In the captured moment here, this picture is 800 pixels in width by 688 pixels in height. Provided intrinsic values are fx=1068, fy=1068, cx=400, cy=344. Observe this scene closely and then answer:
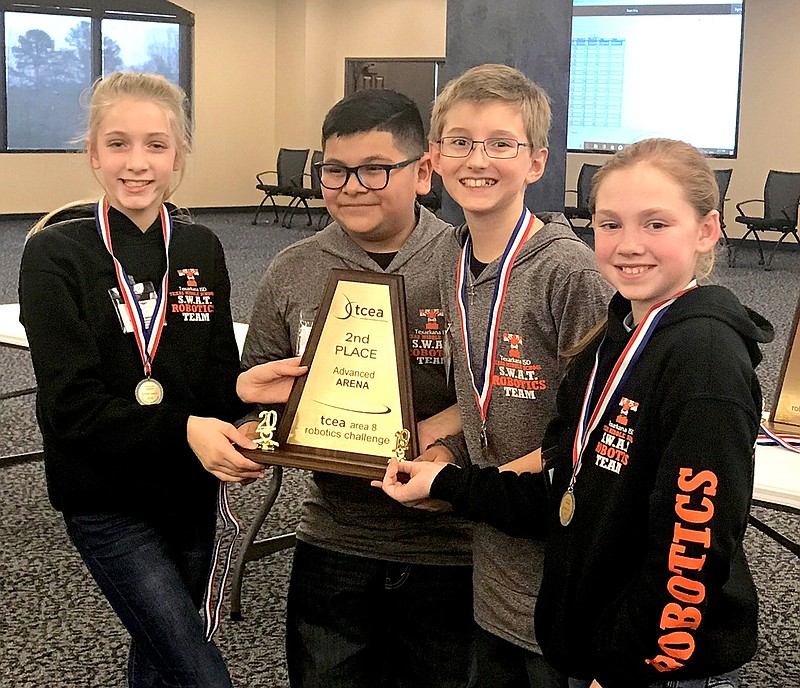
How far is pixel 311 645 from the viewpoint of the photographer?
2064mm

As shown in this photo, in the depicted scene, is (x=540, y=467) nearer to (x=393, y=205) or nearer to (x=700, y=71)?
(x=393, y=205)

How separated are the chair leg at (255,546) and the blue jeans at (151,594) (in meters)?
1.39

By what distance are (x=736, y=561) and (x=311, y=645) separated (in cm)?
94

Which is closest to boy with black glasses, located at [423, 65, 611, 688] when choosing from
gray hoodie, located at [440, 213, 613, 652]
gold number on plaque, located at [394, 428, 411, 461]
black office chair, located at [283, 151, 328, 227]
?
gray hoodie, located at [440, 213, 613, 652]

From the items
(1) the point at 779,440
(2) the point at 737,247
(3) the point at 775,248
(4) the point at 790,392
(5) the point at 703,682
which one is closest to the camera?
(5) the point at 703,682

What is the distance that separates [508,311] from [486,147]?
27 centimetres

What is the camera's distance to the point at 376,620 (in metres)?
2.07

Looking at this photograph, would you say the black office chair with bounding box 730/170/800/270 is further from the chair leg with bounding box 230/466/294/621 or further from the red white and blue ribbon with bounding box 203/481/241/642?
the red white and blue ribbon with bounding box 203/481/241/642

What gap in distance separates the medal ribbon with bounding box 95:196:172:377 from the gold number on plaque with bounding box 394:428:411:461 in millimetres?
471

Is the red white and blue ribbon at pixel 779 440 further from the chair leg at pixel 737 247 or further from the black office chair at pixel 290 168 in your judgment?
the black office chair at pixel 290 168

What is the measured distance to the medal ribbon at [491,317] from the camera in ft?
5.73

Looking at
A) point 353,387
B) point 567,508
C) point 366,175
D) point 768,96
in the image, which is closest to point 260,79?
point 768,96

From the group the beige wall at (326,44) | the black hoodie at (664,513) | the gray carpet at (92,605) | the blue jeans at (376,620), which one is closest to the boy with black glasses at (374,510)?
the blue jeans at (376,620)

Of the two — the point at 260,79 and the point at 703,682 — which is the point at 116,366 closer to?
the point at 703,682
